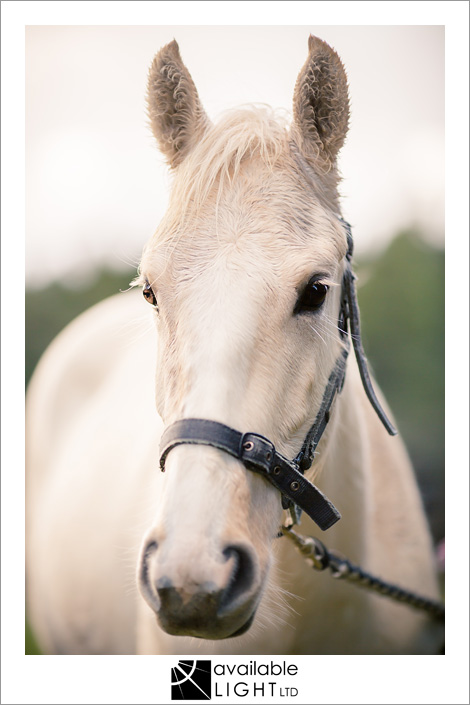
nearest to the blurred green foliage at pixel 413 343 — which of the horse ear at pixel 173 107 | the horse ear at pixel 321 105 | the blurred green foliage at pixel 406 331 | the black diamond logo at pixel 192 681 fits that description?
the blurred green foliage at pixel 406 331

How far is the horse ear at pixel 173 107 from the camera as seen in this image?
133 centimetres

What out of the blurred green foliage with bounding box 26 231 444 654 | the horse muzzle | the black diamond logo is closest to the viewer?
the horse muzzle

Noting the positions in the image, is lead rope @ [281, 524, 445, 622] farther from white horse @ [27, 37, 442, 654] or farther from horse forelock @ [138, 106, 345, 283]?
horse forelock @ [138, 106, 345, 283]

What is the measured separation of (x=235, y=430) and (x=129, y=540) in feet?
3.54

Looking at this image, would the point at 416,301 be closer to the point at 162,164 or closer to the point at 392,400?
the point at 392,400

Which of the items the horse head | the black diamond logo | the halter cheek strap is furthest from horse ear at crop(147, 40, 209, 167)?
the black diamond logo

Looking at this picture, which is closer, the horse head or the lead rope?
the horse head

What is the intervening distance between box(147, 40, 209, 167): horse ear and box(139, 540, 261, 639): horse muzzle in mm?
982

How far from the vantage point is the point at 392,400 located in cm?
271

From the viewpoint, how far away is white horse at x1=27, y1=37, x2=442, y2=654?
0.95m

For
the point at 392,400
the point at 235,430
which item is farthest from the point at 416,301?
the point at 235,430

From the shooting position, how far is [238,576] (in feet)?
3.11

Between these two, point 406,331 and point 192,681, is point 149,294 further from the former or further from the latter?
point 406,331

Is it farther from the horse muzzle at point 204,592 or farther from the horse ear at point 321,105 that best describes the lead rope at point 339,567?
the horse ear at point 321,105
